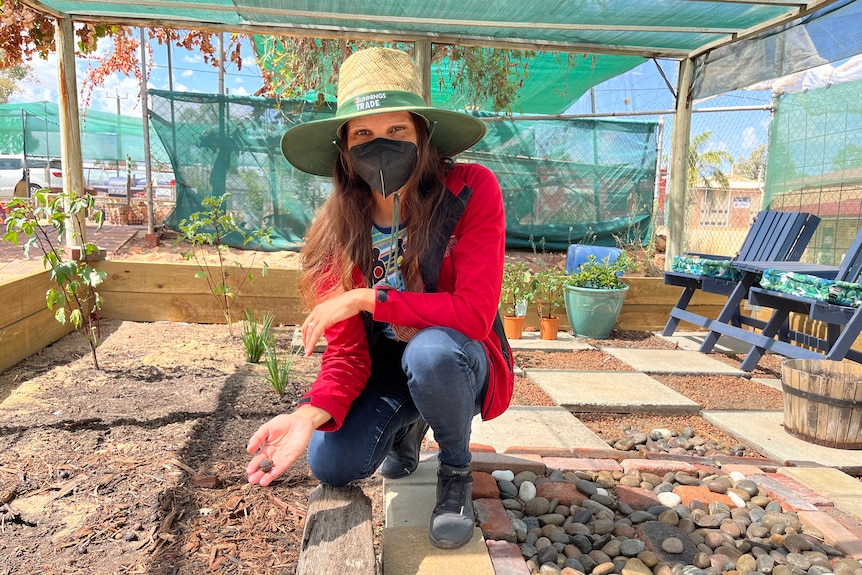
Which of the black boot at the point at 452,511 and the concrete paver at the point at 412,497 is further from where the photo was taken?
the concrete paver at the point at 412,497

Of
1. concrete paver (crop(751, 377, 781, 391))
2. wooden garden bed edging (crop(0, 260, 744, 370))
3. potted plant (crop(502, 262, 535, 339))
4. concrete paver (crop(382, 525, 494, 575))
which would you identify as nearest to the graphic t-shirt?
concrete paver (crop(382, 525, 494, 575))

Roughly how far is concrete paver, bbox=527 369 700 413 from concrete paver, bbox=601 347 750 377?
267mm

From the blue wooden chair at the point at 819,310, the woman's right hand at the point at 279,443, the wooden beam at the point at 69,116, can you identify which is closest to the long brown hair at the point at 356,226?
the woman's right hand at the point at 279,443

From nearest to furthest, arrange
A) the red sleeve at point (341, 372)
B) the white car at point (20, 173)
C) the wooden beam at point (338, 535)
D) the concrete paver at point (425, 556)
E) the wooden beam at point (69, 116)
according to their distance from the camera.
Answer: the wooden beam at point (338, 535), the concrete paver at point (425, 556), the red sleeve at point (341, 372), the wooden beam at point (69, 116), the white car at point (20, 173)

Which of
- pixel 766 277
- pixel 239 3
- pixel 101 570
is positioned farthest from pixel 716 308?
pixel 101 570

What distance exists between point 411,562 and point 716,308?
4.42 metres

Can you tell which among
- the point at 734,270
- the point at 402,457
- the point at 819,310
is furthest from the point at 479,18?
the point at 402,457

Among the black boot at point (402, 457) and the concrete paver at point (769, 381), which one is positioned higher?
the black boot at point (402, 457)

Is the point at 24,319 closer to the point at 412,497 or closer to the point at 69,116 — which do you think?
the point at 69,116

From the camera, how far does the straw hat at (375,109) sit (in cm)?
148

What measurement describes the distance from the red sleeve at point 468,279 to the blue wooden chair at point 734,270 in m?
3.25

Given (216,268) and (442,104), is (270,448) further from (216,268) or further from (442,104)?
(442,104)

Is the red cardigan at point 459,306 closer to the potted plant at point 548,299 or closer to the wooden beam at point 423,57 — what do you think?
the wooden beam at point 423,57

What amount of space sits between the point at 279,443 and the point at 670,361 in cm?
327
